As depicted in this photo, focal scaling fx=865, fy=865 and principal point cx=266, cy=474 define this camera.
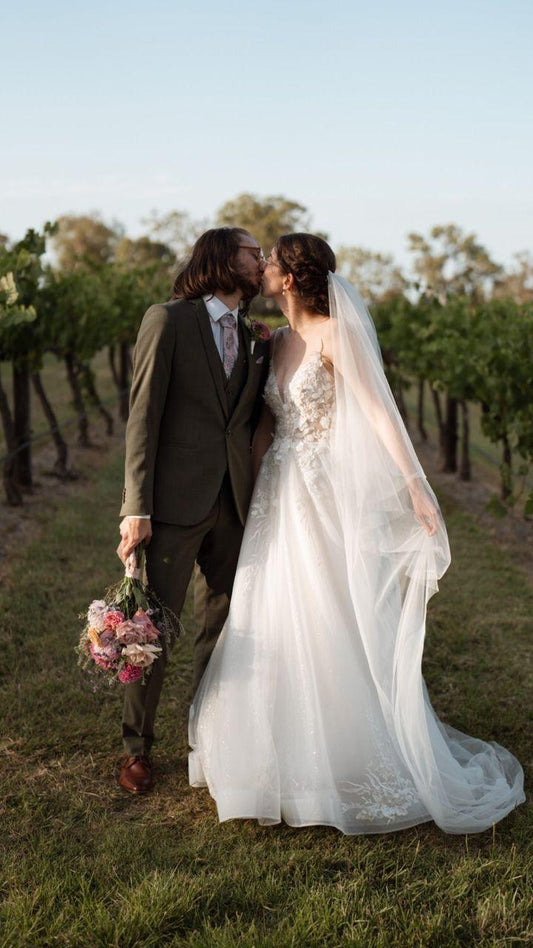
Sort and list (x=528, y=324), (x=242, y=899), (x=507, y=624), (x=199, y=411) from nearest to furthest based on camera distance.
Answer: (x=242, y=899) < (x=199, y=411) < (x=507, y=624) < (x=528, y=324)

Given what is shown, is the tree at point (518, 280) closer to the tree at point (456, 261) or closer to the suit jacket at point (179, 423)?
the tree at point (456, 261)

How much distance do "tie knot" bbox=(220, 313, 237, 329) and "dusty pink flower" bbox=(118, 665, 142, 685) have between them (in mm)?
1291

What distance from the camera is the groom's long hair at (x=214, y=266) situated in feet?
10.5

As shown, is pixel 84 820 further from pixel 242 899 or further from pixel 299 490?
pixel 299 490

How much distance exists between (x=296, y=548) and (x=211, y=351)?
79 centimetres

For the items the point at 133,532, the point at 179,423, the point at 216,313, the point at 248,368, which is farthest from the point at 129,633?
the point at 216,313

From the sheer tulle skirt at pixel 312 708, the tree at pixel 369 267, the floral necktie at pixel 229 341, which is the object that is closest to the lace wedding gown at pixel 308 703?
the sheer tulle skirt at pixel 312 708

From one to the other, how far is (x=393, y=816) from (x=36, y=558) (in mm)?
4038

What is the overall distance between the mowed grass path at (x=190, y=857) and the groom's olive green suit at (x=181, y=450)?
1.17 feet

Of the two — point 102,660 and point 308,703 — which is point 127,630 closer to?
point 102,660

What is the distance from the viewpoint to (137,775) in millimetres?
3293

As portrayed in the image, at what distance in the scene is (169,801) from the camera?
126 inches

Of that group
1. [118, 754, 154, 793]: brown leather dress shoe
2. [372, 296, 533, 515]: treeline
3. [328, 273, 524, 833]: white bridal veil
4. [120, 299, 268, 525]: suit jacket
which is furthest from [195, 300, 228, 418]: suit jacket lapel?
[372, 296, 533, 515]: treeline

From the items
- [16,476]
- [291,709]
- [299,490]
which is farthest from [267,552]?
[16,476]
